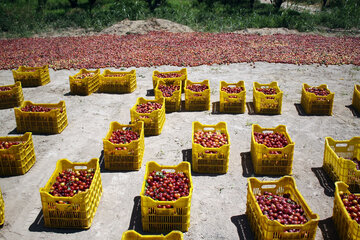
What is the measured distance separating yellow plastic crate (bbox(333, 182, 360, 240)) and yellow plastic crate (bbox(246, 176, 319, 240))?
0.56 metres

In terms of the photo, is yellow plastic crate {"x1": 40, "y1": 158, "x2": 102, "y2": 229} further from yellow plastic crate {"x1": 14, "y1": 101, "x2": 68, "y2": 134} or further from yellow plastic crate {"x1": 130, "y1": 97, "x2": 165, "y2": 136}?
yellow plastic crate {"x1": 14, "y1": 101, "x2": 68, "y2": 134}

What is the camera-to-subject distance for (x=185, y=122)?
10094 mm

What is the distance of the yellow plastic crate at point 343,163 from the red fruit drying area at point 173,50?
834cm

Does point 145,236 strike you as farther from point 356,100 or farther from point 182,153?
point 356,100

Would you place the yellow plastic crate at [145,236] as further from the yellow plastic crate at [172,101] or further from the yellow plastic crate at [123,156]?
the yellow plastic crate at [172,101]

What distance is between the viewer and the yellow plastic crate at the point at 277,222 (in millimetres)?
5105

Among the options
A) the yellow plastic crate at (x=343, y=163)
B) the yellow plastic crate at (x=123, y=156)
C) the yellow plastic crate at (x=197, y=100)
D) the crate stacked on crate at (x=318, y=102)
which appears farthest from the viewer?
the yellow plastic crate at (x=197, y=100)

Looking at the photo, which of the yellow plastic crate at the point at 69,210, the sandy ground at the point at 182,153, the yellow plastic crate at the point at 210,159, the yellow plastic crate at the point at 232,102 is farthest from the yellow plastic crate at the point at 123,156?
the yellow plastic crate at the point at 232,102

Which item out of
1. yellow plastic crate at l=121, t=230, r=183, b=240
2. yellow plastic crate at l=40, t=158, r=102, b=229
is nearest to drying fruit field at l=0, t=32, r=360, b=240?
yellow plastic crate at l=40, t=158, r=102, b=229

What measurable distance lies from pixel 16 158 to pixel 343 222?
6.66m

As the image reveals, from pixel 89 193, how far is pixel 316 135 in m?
6.31

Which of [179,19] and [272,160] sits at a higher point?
[179,19]

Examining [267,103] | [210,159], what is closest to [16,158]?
[210,159]

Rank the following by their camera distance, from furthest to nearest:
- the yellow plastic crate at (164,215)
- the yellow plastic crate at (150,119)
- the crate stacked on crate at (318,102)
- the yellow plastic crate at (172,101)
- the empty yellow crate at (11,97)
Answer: the empty yellow crate at (11,97) → the yellow plastic crate at (172,101) → the crate stacked on crate at (318,102) → the yellow plastic crate at (150,119) → the yellow plastic crate at (164,215)
